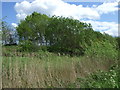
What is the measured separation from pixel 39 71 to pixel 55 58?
67 centimetres

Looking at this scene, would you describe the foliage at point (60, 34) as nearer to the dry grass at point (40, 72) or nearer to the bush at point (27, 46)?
the bush at point (27, 46)

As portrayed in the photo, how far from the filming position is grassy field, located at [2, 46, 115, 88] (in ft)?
7.93

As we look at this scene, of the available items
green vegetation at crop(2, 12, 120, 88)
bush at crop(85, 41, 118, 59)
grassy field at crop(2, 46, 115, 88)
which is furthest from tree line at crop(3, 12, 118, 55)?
grassy field at crop(2, 46, 115, 88)

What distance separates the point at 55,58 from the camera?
3248 millimetres

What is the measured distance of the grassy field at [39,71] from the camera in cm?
242

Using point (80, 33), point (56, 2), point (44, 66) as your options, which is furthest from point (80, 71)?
point (80, 33)

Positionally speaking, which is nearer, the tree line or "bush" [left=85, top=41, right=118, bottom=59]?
the tree line

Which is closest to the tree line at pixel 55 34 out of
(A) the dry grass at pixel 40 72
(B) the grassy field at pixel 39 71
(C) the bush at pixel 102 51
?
(C) the bush at pixel 102 51

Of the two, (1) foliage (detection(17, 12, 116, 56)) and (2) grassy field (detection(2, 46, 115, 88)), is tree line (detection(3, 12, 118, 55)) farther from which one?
(2) grassy field (detection(2, 46, 115, 88))

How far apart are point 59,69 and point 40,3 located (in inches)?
43.3

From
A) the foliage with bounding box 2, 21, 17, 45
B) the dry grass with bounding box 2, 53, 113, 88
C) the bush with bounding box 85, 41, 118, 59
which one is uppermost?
the foliage with bounding box 2, 21, 17, 45

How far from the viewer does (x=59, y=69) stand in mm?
2900

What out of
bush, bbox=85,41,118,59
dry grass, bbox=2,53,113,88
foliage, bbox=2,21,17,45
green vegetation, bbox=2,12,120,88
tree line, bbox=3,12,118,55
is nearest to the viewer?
dry grass, bbox=2,53,113,88

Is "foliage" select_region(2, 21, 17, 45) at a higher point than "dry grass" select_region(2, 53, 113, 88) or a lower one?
higher
